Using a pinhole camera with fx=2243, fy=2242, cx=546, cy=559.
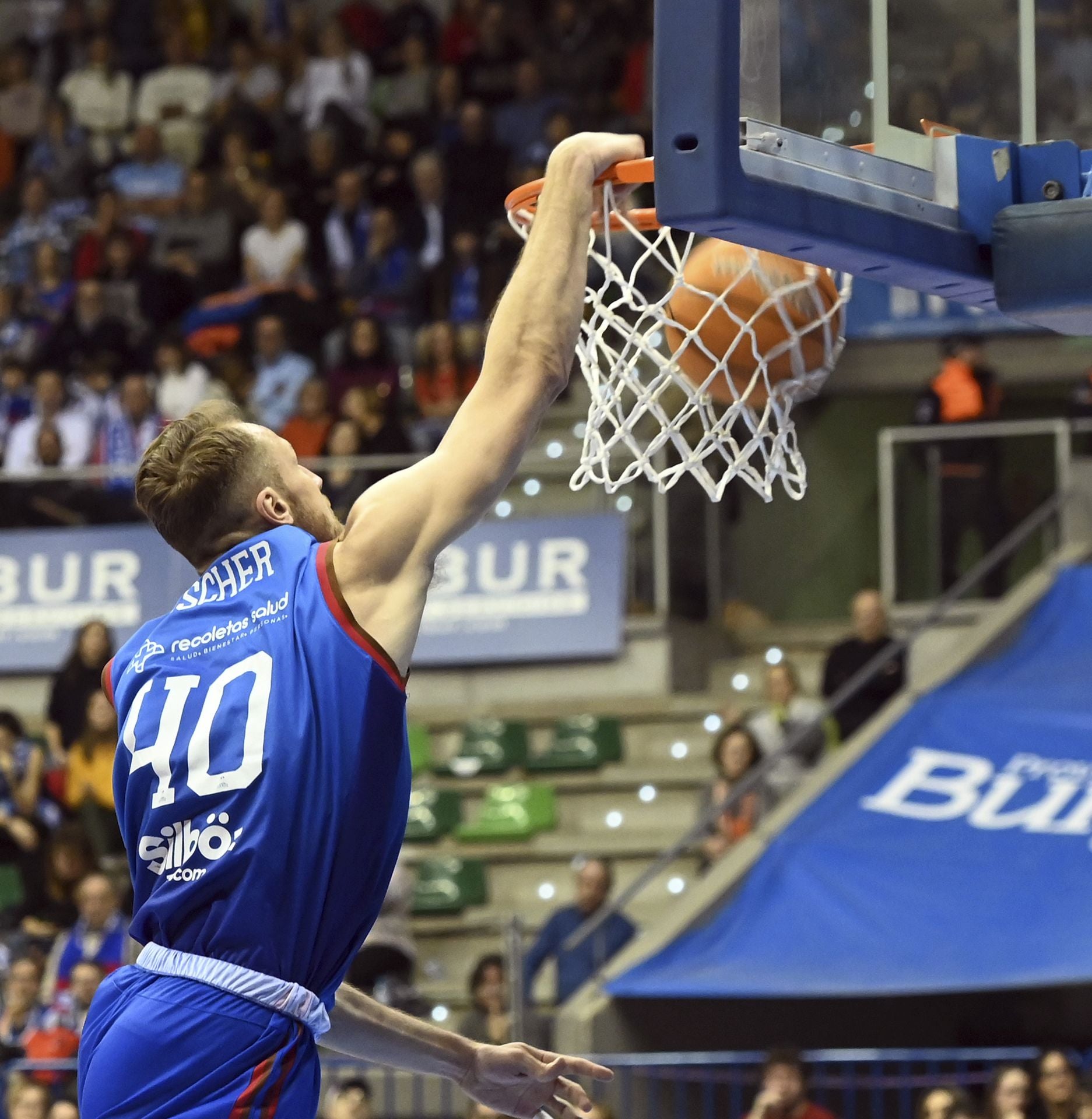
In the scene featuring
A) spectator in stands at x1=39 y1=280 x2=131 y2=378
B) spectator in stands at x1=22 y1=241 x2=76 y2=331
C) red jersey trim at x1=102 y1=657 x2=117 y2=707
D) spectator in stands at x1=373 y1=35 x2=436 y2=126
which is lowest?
red jersey trim at x1=102 y1=657 x2=117 y2=707

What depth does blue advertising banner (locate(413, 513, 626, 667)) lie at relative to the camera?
12.6m

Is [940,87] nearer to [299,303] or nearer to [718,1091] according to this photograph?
[718,1091]

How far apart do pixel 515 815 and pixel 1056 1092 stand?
13.8 ft

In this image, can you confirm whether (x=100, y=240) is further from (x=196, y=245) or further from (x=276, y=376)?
(x=276, y=376)

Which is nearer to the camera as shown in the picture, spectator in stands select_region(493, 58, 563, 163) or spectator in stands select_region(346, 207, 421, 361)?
spectator in stands select_region(346, 207, 421, 361)

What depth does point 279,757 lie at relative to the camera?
314 cm

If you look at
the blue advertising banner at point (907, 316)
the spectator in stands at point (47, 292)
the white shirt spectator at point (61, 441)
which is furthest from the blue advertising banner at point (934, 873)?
the spectator in stands at point (47, 292)

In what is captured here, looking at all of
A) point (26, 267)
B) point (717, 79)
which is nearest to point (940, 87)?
point (717, 79)

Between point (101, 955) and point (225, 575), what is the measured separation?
765cm

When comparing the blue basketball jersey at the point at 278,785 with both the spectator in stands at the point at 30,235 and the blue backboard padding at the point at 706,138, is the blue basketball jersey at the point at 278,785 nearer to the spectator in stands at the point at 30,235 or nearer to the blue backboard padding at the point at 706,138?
the blue backboard padding at the point at 706,138

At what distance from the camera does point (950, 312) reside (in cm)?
1207

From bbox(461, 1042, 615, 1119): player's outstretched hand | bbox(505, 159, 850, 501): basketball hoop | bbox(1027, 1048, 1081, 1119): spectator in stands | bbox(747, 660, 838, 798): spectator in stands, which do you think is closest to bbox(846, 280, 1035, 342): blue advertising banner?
bbox(747, 660, 838, 798): spectator in stands

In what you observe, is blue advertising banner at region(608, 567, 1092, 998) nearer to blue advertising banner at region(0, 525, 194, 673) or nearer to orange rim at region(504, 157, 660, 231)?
blue advertising banner at region(0, 525, 194, 673)

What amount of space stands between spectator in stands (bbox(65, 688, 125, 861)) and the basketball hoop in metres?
7.81
